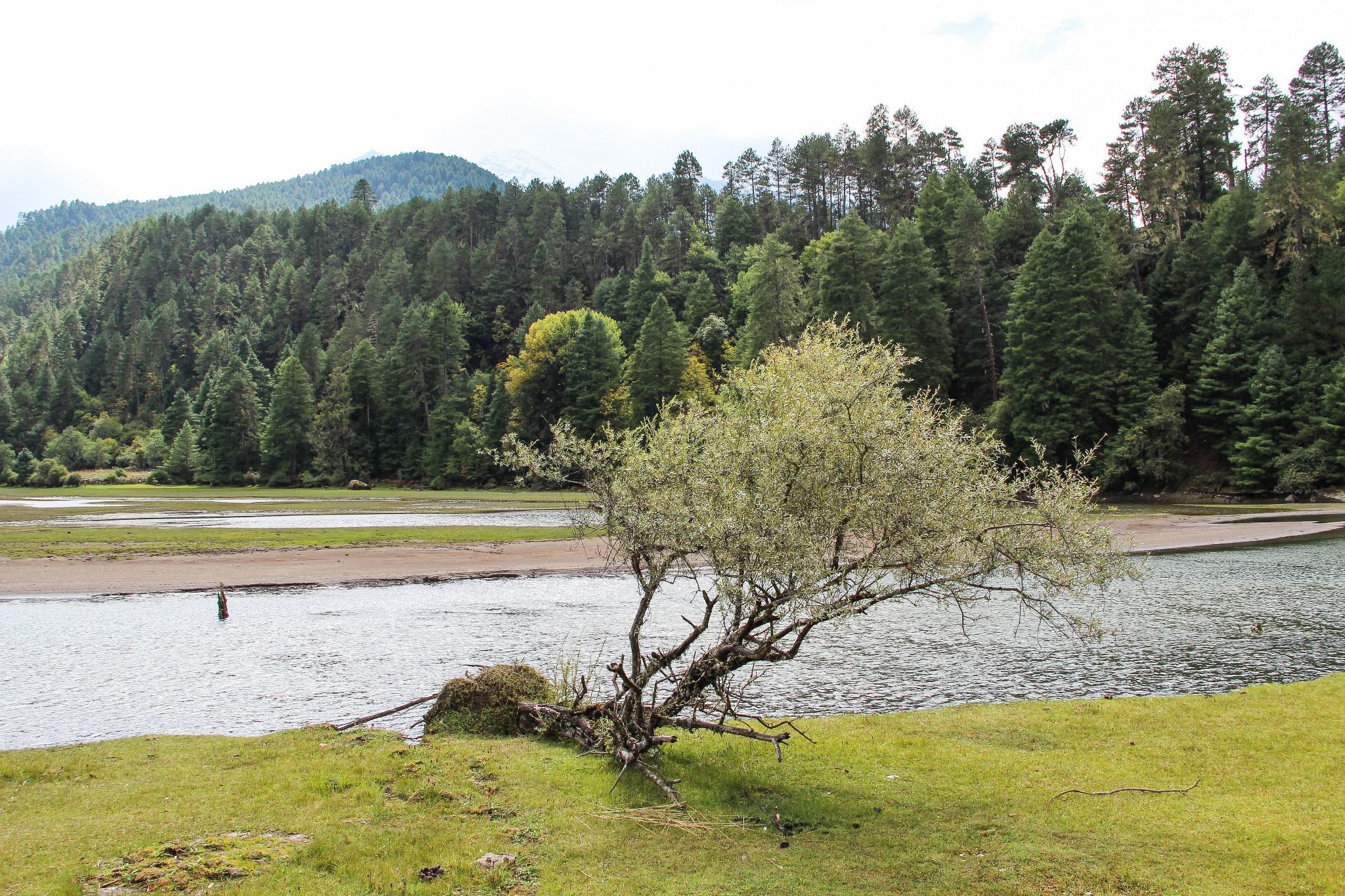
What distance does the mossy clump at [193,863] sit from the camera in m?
8.25

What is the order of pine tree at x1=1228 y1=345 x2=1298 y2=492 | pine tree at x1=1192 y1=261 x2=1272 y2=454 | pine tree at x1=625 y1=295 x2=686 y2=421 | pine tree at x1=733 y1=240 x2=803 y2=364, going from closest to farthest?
pine tree at x1=1228 y1=345 x2=1298 y2=492, pine tree at x1=1192 y1=261 x2=1272 y2=454, pine tree at x1=733 y1=240 x2=803 y2=364, pine tree at x1=625 y1=295 x2=686 y2=421

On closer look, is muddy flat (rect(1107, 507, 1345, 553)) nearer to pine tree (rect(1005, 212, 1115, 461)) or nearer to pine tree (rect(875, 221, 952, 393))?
pine tree (rect(1005, 212, 1115, 461))

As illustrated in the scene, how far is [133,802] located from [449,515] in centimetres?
5431

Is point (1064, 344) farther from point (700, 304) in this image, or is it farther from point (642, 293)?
point (642, 293)

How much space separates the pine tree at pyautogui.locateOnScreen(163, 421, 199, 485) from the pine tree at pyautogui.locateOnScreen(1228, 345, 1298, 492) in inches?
5221

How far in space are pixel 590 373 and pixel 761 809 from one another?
92.7 meters

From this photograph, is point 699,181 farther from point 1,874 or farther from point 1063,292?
point 1,874

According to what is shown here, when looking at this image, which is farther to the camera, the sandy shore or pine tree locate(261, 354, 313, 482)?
pine tree locate(261, 354, 313, 482)

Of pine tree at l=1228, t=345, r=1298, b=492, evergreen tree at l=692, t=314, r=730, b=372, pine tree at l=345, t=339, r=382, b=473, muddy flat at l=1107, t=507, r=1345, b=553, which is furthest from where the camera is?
pine tree at l=345, t=339, r=382, b=473

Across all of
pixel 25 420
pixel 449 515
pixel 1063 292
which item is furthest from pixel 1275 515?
pixel 25 420

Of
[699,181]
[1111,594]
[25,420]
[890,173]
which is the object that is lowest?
[1111,594]

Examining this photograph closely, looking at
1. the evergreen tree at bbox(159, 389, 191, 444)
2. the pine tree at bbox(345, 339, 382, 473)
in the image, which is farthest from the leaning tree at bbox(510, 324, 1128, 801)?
the evergreen tree at bbox(159, 389, 191, 444)

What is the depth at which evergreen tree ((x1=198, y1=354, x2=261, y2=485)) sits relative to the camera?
12119 centimetres

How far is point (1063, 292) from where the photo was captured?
2827 inches
